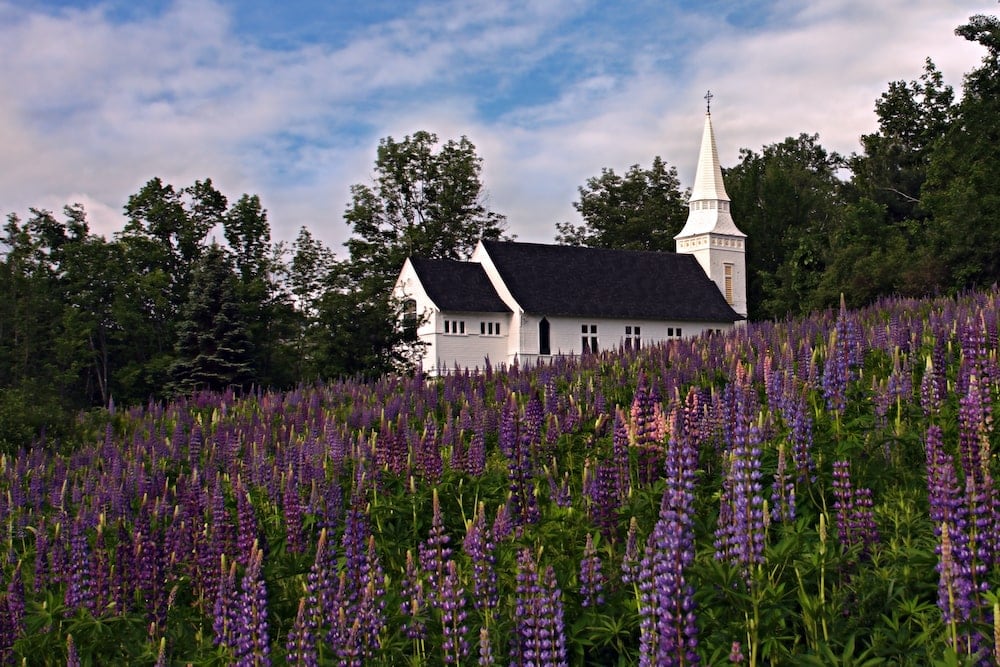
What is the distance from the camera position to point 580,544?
6223 mm

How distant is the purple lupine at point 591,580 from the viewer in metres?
5.17

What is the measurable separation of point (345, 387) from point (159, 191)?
46115 millimetres

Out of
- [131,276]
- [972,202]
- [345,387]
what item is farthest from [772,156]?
[345,387]

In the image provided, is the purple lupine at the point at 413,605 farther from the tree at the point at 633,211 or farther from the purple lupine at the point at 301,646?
the tree at the point at 633,211

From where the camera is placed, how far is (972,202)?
45344 millimetres

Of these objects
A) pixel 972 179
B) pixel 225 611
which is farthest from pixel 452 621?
pixel 972 179

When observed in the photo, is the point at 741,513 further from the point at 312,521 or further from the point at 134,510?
the point at 134,510

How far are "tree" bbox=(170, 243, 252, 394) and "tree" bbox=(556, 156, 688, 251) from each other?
39.2 m

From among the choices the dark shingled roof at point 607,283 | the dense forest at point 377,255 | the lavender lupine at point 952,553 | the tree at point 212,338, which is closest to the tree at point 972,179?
the dense forest at point 377,255

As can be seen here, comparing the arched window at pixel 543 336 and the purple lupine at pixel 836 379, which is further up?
the arched window at pixel 543 336

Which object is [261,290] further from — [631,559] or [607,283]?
[631,559]

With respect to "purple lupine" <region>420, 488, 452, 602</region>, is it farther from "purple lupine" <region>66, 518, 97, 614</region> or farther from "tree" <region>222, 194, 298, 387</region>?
"tree" <region>222, 194, 298, 387</region>

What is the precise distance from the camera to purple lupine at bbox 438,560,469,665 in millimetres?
4848

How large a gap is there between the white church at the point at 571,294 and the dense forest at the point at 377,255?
4198 millimetres
